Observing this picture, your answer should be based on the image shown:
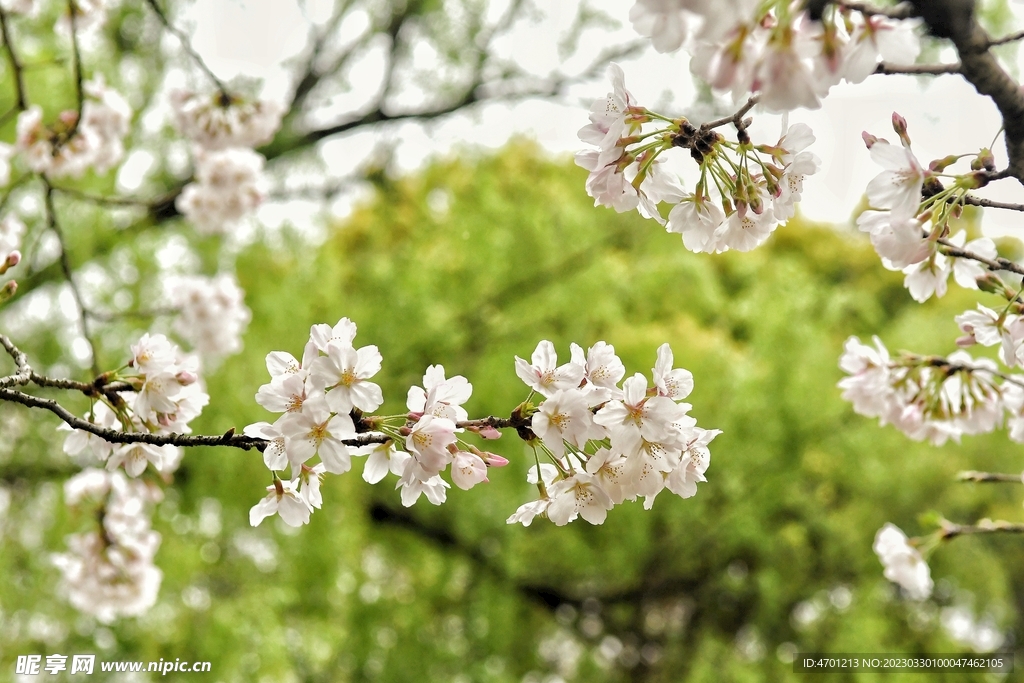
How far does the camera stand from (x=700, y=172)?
0.80 meters

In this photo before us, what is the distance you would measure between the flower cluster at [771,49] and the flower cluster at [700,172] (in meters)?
0.17

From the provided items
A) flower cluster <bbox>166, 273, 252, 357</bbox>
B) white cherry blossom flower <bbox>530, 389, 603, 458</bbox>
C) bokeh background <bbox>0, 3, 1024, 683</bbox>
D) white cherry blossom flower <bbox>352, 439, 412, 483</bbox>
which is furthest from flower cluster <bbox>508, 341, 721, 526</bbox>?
bokeh background <bbox>0, 3, 1024, 683</bbox>

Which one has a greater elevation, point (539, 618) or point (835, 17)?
point (835, 17)

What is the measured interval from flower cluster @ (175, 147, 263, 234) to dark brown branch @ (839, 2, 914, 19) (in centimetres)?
226

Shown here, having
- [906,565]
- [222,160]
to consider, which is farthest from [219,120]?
[906,565]

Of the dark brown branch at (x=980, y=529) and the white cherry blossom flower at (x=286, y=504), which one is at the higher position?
the white cherry blossom flower at (x=286, y=504)

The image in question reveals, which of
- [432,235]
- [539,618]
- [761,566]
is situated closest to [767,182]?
[432,235]

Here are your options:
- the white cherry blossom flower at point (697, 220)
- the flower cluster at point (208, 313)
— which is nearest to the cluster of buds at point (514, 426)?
the white cherry blossom flower at point (697, 220)

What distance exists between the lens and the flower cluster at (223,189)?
2.54 metres

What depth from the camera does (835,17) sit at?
59 cm

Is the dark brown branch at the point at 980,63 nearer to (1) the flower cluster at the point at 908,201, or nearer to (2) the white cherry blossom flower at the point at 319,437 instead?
(1) the flower cluster at the point at 908,201

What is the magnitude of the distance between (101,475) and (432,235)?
10.0ft

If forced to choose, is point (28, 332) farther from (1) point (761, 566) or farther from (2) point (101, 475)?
(1) point (761, 566)

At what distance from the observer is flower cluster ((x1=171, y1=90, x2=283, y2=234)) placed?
6.73 ft
